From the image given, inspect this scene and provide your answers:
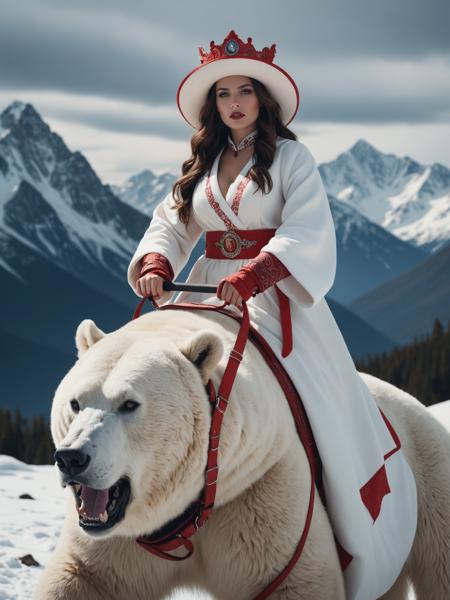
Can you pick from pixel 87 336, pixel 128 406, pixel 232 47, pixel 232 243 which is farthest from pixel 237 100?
pixel 128 406

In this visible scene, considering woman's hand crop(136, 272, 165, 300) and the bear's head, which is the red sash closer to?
woman's hand crop(136, 272, 165, 300)

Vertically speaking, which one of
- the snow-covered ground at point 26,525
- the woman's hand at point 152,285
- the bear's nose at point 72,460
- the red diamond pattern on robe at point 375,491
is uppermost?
the woman's hand at point 152,285

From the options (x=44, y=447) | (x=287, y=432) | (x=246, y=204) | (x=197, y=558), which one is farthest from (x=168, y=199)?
(x=44, y=447)

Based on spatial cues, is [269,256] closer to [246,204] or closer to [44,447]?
[246,204]

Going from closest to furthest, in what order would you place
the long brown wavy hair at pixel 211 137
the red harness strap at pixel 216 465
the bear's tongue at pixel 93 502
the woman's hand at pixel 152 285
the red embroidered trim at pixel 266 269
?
1. the bear's tongue at pixel 93 502
2. the red harness strap at pixel 216 465
3. the red embroidered trim at pixel 266 269
4. the woman's hand at pixel 152 285
5. the long brown wavy hair at pixel 211 137

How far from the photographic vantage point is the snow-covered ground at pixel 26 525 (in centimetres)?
540

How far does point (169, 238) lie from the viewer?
15.4 ft

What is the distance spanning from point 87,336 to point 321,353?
1.11m

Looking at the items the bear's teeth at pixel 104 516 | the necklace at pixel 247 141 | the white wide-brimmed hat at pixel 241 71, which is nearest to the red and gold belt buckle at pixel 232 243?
the necklace at pixel 247 141

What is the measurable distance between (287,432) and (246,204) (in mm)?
1124

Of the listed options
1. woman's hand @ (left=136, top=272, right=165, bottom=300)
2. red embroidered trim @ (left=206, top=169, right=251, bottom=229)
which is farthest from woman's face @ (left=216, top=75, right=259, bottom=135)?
woman's hand @ (left=136, top=272, right=165, bottom=300)

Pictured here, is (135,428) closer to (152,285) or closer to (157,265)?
(152,285)

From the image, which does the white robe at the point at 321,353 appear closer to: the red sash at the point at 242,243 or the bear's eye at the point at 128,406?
the red sash at the point at 242,243

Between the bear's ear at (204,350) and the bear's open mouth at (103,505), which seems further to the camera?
the bear's ear at (204,350)
